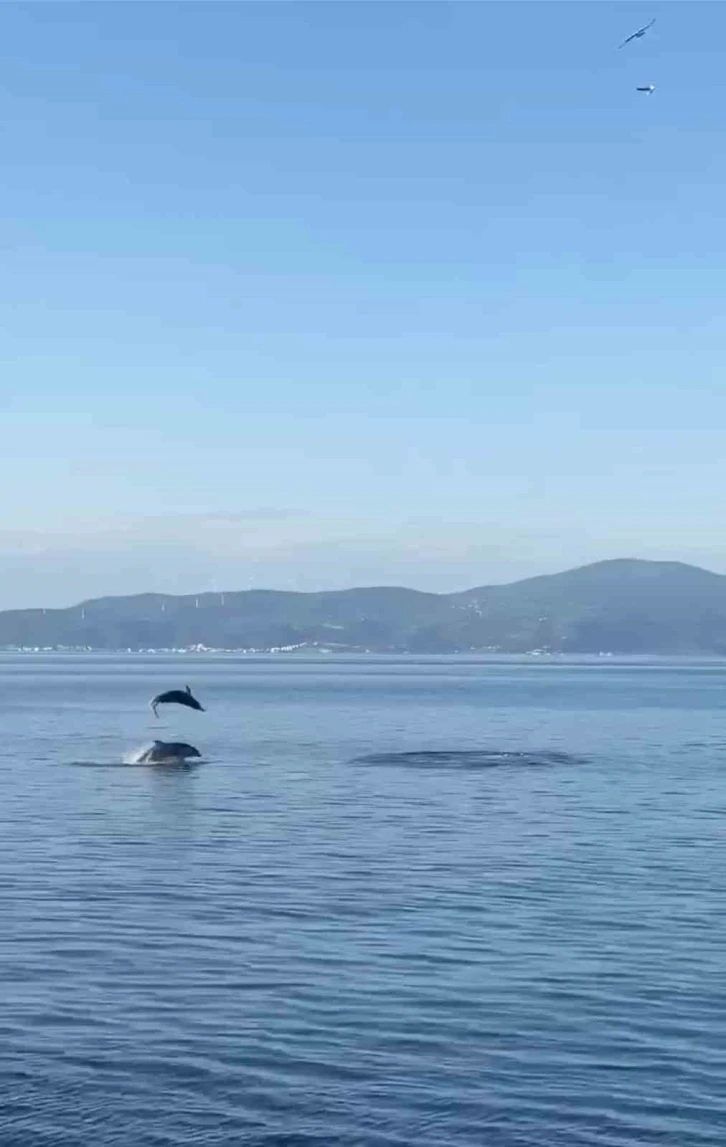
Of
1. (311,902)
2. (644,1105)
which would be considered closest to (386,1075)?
(644,1105)

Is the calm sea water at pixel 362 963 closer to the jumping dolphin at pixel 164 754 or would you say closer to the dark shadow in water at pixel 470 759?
the dark shadow in water at pixel 470 759

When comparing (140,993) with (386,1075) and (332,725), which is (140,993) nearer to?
(386,1075)

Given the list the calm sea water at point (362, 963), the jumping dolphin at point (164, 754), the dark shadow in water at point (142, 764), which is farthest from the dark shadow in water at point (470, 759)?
the calm sea water at point (362, 963)

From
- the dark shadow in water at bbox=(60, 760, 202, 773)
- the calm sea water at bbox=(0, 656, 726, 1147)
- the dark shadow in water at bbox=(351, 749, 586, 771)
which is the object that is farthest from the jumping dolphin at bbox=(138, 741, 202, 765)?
the calm sea water at bbox=(0, 656, 726, 1147)

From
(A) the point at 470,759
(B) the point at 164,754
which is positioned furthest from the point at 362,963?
(A) the point at 470,759

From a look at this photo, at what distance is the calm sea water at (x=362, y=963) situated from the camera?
20.3 metres

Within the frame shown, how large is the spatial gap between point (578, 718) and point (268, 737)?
120ft

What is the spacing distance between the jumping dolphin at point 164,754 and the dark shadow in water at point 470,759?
791 cm

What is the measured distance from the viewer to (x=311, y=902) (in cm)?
3503

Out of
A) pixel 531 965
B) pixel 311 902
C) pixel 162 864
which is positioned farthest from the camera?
pixel 162 864

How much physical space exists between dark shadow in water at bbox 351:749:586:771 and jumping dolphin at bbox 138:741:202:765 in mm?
7909

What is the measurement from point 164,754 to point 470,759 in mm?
14116

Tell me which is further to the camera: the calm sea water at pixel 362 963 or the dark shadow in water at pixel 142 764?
the dark shadow in water at pixel 142 764

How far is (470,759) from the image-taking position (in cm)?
7700
